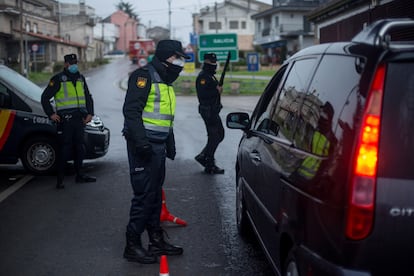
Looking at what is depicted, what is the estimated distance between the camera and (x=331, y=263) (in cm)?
290

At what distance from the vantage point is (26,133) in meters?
9.70

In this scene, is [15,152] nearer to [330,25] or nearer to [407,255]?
[407,255]

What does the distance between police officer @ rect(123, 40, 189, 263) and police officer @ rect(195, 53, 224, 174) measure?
4.17m

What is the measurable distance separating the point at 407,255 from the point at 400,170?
39 centimetres

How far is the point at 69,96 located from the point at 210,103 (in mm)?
2347

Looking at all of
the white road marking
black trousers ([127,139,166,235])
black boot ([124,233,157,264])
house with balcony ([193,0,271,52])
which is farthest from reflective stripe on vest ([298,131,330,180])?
house with balcony ([193,0,271,52])

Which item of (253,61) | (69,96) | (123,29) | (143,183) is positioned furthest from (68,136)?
(123,29)

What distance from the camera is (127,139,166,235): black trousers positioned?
530 centimetres

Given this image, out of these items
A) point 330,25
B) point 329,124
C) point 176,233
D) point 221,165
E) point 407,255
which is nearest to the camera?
point 407,255

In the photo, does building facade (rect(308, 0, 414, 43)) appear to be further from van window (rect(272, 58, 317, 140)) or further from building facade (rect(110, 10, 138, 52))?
building facade (rect(110, 10, 138, 52))

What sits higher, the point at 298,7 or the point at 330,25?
the point at 298,7

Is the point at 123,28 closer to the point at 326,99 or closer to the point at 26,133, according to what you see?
the point at 26,133

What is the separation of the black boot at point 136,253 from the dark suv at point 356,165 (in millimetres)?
2030

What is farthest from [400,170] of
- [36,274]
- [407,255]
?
[36,274]
